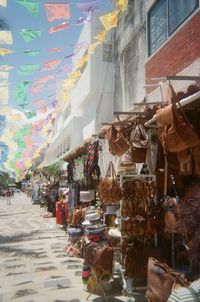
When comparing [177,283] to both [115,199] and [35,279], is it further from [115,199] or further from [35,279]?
[35,279]

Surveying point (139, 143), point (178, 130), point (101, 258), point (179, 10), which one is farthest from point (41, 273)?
point (179, 10)

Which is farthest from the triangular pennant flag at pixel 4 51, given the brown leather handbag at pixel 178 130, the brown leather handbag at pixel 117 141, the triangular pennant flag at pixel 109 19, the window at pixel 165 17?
the brown leather handbag at pixel 178 130

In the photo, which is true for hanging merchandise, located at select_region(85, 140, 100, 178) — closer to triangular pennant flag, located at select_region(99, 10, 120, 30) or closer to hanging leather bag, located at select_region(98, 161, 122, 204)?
→ hanging leather bag, located at select_region(98, 161, 122, 204)

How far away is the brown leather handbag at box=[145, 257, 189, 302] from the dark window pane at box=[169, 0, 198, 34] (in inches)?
207

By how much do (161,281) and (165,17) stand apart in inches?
258

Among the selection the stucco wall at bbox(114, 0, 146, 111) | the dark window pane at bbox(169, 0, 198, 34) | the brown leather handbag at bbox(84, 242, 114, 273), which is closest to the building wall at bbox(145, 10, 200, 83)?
the dark window pane at bbox(169, 0, 198, 34)

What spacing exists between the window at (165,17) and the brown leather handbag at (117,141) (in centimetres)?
307

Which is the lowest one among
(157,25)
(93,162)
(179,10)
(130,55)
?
(93,162)

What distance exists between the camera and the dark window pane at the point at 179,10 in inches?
291

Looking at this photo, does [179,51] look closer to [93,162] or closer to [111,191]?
[111,191]

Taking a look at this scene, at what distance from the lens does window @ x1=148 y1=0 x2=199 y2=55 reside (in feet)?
25.0

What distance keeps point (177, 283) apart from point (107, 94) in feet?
47.9

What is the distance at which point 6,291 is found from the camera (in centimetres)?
718

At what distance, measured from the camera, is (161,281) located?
460cm
